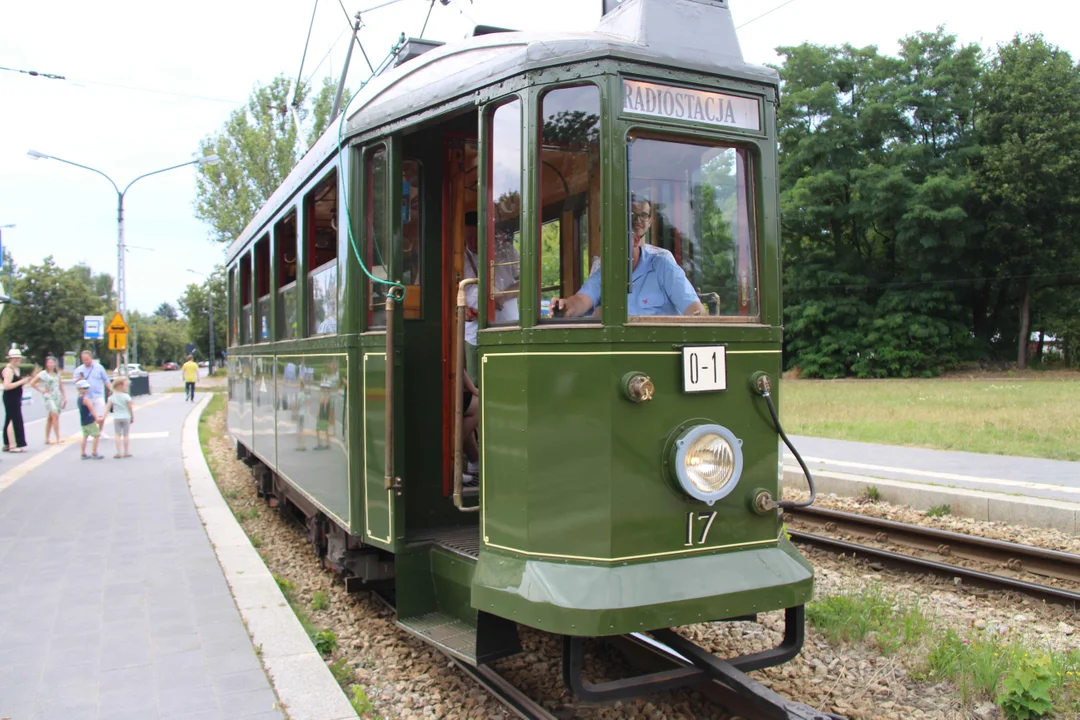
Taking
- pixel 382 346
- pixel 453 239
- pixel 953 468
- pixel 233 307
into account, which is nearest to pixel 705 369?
pixel 382 346

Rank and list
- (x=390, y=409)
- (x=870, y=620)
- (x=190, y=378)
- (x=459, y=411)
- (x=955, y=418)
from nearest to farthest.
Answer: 1. (x=459, y=411)
2. (x=390, y=409)
3. (x=870, y=620)
4. (x=955, y=418)
5. (x=190, y=378)

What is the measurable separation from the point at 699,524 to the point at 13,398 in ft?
43.4

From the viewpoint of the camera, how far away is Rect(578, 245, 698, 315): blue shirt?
345 cm

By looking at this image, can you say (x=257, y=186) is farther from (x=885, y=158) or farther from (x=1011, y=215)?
(x=1011, y=215)

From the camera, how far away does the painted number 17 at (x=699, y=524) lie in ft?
11.4

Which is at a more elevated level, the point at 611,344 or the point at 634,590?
the point at 611,344

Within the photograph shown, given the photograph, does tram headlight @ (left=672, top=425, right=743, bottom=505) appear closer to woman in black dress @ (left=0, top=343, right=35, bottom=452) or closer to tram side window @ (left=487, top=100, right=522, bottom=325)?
tram side window @ (left=487, top=100, right=522, bottom=325)

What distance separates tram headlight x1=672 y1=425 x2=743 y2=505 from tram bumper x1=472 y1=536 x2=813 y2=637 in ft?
0.96

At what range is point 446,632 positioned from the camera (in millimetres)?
3971

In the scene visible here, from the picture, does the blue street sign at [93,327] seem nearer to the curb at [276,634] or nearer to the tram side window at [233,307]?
the tram side window at [233,307]

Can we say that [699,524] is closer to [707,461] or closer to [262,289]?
[707,461]

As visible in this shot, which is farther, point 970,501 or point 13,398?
point 13,398

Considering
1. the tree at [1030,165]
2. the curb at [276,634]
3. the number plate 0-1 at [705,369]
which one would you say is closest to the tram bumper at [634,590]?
the number plate 0-1 at [705,369]

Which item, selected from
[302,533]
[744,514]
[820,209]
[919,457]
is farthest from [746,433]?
[820,209]
